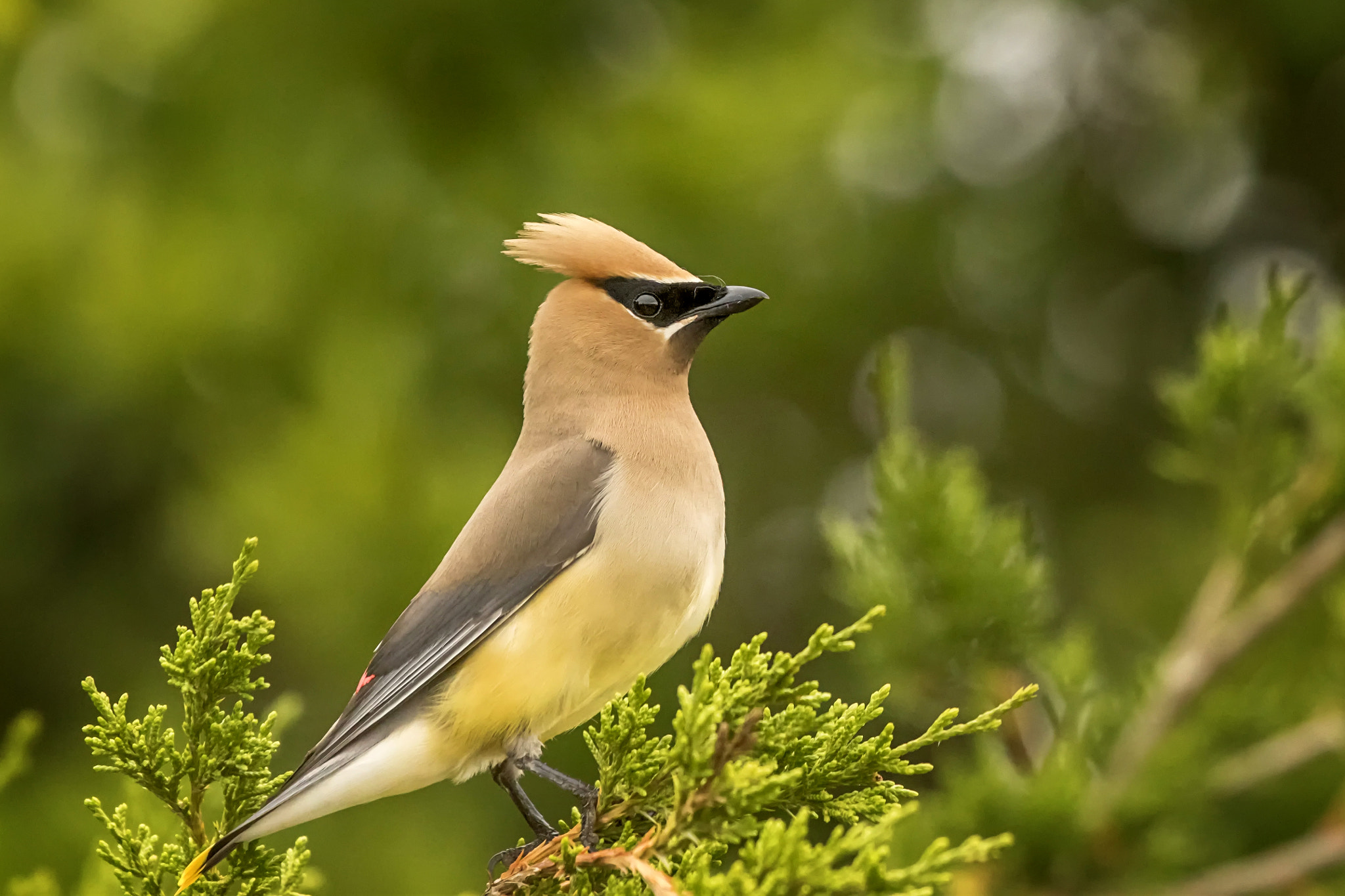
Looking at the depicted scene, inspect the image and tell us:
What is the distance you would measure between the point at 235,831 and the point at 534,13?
4.84 m

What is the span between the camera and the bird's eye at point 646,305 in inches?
130

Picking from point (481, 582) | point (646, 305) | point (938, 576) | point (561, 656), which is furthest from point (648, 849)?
point (646, 305)

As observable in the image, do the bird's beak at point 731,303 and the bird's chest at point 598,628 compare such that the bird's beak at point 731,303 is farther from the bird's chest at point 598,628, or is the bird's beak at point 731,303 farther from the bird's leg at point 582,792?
the bird's leg at point 582,792

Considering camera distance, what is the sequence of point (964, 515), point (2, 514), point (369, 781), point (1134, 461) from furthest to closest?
point (1134, 461) → point (2, 514) → point (964, 515) → point (369, 781)

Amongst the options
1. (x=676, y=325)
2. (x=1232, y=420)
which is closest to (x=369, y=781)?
(x=676, y=325)

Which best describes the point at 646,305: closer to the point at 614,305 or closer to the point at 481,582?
the point at 614,305

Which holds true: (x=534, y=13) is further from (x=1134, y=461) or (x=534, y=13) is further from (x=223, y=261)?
(x=1134, y=461)

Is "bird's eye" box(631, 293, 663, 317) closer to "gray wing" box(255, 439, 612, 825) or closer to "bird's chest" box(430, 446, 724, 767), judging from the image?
"gray wing" box(255, 439, 612, 825)

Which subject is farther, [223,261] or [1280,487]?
[223,261]

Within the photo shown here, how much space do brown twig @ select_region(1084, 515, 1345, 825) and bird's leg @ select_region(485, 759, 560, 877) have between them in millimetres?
1254

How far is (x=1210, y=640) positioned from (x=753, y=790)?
185 cm

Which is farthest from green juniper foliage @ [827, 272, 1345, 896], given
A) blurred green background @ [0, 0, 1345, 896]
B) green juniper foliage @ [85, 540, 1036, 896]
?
blurred green background @ [0, 0, 1345, 896]

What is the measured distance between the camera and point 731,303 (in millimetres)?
3232

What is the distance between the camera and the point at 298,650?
572 centimetres
